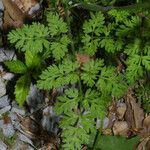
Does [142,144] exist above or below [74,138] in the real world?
below

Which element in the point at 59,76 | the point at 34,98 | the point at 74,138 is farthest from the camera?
the point at 34,98

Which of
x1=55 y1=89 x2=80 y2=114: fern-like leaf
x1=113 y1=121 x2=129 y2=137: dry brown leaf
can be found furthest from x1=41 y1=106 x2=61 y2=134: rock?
x1=55 y1=89 x2=80 y2=114: fern-like leaf

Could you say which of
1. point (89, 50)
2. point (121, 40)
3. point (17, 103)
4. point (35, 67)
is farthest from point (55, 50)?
point (17, 103)

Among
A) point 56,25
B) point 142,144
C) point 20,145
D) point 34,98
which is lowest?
point 142,144

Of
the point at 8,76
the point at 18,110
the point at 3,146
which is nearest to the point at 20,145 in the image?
the point at 3,146

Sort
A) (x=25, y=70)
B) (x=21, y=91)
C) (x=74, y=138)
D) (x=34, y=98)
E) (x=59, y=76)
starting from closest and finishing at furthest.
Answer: (x=74, y=138) < (x=59, y=76) < (x=21, y=91) < (x=25, y=70) < (x=34, y=98)

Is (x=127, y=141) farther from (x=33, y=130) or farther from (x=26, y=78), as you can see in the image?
(x=26, y=78)

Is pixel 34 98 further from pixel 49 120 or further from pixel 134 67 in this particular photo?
pixel 134 67

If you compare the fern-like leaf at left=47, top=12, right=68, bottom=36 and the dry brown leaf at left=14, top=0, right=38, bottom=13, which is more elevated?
the dry brown leaf at left=14, top=0, right=38, bottom=13

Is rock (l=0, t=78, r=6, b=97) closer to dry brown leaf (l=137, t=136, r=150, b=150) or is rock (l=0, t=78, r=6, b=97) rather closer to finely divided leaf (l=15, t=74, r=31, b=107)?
finely divided leaf (l=15, t=74, r=31, b=107)
